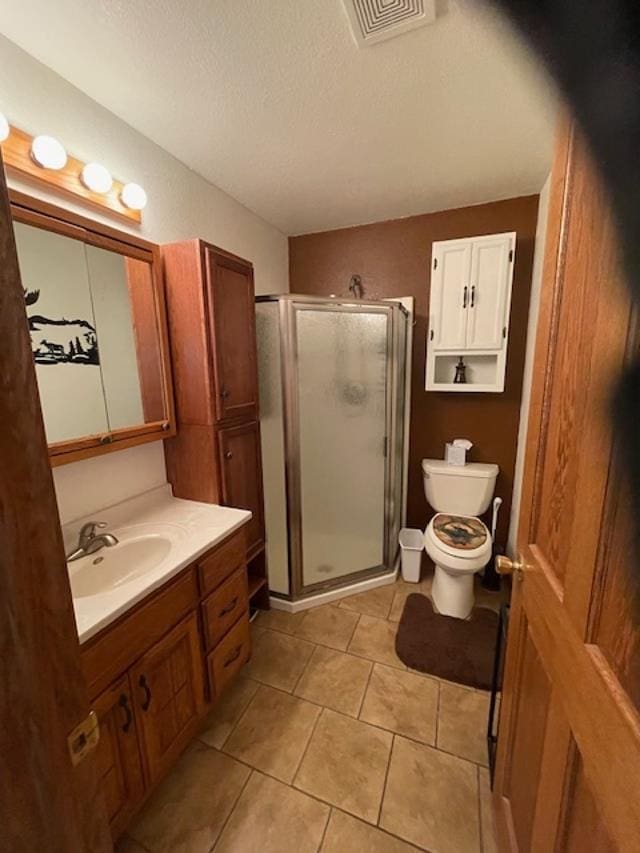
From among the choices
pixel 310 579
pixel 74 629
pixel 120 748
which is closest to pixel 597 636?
pixel 74 629

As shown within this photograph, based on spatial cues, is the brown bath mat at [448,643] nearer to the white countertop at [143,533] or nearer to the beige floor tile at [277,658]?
the beige floor tile at [277,658]

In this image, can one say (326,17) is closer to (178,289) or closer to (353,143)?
(353,143)

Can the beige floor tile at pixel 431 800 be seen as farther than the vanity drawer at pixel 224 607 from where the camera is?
No

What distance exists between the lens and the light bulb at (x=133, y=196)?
4.44 ft

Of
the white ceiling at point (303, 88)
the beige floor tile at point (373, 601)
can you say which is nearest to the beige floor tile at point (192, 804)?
the beige floor tile at point (373, 601)

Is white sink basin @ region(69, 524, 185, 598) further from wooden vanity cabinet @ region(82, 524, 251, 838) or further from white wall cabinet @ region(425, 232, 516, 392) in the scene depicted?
white wall cabinet @ region(425, 232, 516, 392)

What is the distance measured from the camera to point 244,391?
170cm

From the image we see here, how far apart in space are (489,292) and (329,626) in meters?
2.13

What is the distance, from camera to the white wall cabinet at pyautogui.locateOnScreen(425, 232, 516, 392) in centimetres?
196

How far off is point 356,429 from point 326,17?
1.70 meters

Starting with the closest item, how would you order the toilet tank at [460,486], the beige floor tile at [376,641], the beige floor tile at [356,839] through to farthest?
the beige floor tile at [356,839] → the beige floor tile at [376,641] → the toilet tank at [460,486]

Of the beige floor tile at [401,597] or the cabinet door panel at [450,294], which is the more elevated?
the cabinet door panel at [450,294]

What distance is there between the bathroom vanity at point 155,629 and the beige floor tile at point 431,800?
28.3 inches

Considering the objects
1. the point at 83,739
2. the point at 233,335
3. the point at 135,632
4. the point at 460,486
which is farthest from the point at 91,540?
the point at 460,486
